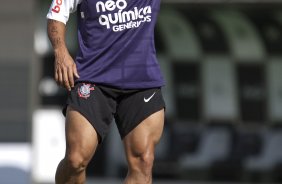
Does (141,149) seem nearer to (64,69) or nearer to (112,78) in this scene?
(112,78)

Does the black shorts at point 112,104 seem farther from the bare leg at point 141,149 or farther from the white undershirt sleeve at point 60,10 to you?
the white undershirt sleeve at point 60,10

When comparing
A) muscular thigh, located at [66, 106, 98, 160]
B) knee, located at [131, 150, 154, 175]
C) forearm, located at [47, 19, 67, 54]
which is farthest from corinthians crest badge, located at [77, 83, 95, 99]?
knee, located at [131, 150, 154, 175]

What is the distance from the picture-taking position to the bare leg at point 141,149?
556cm

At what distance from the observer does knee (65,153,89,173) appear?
18.1ft

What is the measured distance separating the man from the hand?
0.6 inches

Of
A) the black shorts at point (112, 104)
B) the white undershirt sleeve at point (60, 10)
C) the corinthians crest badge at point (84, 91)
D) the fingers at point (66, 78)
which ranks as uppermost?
the white undershirt sleeve at point (60, 10)

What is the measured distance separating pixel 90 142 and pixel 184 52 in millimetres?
5346

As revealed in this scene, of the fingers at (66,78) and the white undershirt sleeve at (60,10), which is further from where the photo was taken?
the white undershirt sleeve at (60,10)

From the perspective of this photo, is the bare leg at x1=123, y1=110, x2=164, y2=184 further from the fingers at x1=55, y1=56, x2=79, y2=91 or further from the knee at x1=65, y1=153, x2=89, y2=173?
the fingers at x1=55, y1=56, x2=79, y2=91

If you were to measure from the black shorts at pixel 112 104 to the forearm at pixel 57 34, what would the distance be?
239 mm

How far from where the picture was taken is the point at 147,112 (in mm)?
5641

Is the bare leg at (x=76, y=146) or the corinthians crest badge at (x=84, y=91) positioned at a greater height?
the corinthians crest badge at (x=84, y=91)

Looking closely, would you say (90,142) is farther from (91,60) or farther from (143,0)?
(143,0)

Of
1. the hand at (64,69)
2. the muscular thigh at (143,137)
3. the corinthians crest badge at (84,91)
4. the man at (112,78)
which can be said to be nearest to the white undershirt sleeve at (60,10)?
Answer: the man at (112,78)
